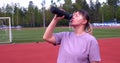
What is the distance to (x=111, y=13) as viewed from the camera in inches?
3639

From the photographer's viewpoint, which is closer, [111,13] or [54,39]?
[54,39]

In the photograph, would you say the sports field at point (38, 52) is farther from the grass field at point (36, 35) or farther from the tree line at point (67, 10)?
the tree line at point (67, 10)

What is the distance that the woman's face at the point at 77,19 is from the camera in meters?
3.80

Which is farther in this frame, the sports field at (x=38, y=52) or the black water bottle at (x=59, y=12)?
the sports field at (x=38, y=52)

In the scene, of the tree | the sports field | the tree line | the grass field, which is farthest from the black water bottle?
the tree

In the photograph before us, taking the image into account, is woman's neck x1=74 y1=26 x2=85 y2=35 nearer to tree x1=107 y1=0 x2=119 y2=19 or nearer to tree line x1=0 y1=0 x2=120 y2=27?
tree line x1=0 y1=0 x2=120 y2=27

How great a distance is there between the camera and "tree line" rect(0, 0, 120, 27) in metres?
92.1

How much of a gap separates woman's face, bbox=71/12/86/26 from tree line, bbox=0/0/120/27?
83.4 meters

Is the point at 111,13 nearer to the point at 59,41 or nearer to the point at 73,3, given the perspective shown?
the point at 73,3

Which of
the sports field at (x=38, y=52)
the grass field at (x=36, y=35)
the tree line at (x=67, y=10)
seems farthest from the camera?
the tree line at (x=67, y=10)

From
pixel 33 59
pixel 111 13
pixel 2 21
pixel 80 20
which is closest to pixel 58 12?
pixel 80 20

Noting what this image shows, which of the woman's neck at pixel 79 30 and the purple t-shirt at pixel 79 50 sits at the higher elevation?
the woman's neck at pixel 79 30

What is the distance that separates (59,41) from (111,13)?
89.6 m

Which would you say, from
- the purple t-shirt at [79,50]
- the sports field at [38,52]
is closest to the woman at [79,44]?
the purple t-shirt at [79,50]
